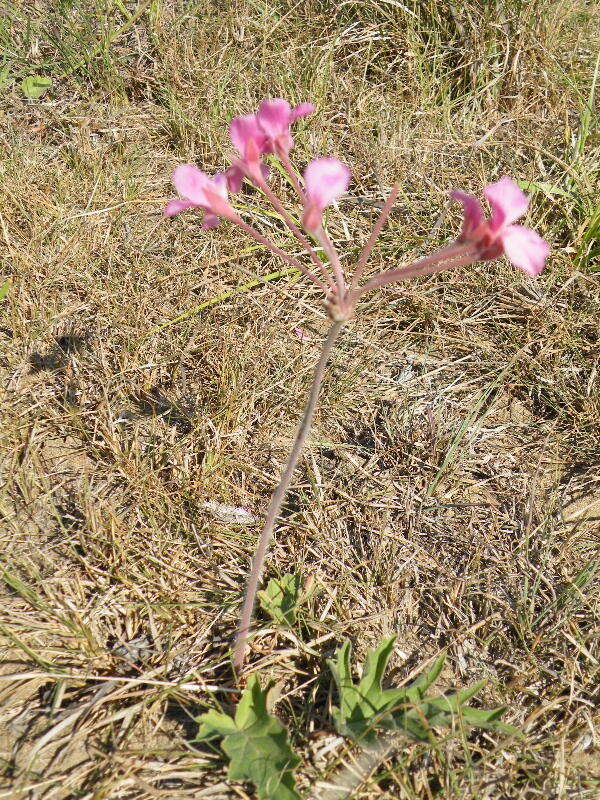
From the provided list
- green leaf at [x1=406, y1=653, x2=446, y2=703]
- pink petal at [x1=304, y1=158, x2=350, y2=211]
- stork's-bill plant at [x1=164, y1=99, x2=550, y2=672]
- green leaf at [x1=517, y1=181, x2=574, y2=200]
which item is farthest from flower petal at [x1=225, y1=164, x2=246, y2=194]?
green leaf at [x1=517, y1=181, x2=574, y2=200]

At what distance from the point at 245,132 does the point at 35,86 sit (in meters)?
2.17

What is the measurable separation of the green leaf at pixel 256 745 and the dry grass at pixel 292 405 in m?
0.08

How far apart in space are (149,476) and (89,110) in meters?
1.74

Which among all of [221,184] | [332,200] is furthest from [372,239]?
[221,184]

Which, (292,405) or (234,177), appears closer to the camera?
(234,177)

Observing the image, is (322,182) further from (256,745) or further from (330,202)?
(256,745)

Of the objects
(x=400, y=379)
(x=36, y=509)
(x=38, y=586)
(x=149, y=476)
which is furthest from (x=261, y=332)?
(x=38, y=586)

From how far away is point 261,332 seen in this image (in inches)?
94.5

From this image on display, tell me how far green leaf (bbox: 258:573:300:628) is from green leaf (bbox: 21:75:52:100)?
227 centimetres

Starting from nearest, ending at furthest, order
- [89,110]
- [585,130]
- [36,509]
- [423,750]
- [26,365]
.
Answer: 1. [423,750]
2. [36,509]
3. [26,365]
4. [585,130]
5. [89,110]

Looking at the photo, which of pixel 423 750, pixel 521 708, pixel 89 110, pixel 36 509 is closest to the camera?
pixel 423 750

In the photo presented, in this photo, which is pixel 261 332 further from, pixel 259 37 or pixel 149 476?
pixel 259 37

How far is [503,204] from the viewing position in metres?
1.12

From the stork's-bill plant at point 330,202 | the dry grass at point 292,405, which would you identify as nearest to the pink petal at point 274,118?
the stork's-bill plant at point 330,202
